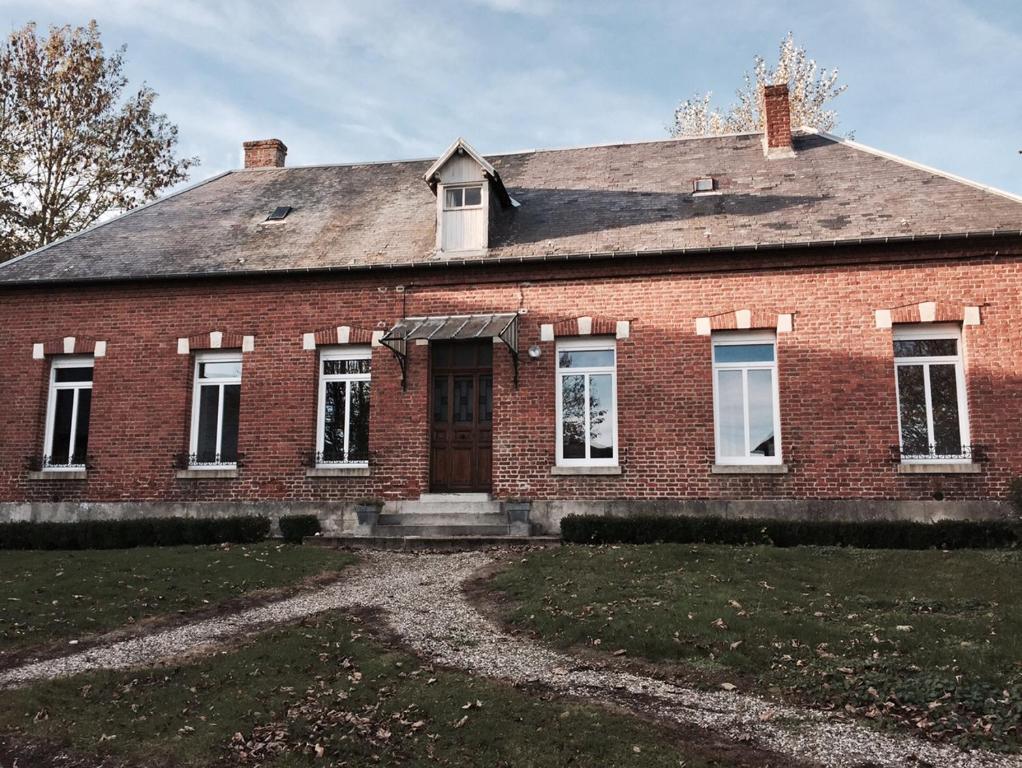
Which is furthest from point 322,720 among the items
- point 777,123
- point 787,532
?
point 777,123

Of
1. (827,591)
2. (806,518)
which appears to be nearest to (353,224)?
(806,518)

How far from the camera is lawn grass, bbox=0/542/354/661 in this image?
8750 millimetres

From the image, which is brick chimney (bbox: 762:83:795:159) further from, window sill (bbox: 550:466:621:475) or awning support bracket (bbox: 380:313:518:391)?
window sill (bbox: 550:466:621:475)

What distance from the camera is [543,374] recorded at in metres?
14.7

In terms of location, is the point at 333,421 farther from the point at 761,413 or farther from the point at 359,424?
the point at 761,413

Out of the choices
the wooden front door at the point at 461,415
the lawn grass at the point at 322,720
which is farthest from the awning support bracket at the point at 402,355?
the lawn grass at the point at 322,720

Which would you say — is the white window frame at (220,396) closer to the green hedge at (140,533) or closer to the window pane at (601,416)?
the green hedge at (140,533)

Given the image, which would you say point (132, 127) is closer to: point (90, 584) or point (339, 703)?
point (90, 584)

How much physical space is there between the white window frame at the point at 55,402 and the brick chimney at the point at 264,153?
754 centimetres

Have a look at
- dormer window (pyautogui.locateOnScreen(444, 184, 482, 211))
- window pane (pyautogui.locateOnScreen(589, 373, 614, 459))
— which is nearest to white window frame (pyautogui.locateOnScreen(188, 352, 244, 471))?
dormer window (pyautogui.locateOnScreen(444, 184, 482, 211))

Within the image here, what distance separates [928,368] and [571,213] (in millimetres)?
6923

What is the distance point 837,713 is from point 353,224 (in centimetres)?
1369

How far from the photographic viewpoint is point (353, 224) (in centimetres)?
1700

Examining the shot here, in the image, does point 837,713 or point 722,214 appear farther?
point 722,214
